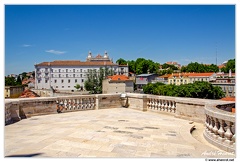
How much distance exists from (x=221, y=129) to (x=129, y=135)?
2.00 m

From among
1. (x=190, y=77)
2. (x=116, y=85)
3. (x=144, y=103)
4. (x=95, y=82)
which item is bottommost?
(x=144, y=103)

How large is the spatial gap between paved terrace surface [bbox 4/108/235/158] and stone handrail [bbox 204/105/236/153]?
0.48ft

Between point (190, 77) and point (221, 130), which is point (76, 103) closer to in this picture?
point (221, 130)

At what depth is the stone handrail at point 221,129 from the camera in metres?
4.05

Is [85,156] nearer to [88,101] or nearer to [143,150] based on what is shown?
[143,150]

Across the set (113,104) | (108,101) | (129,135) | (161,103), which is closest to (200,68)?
(113,104)

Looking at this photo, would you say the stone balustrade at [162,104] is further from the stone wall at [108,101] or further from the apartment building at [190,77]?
the apartment building at [190,77]

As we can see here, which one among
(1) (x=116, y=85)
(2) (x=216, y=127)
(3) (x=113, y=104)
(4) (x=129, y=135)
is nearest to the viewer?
(2) (x=216, y=127)

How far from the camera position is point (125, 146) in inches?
172

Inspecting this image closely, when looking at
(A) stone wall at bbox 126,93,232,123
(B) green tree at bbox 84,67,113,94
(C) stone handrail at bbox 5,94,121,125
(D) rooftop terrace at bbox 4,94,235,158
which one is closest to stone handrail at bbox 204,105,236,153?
(D) rooftop terrace at bbox 4,94,235,158

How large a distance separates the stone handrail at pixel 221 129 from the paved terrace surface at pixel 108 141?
0.15 metres

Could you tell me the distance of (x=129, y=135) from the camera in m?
5.20

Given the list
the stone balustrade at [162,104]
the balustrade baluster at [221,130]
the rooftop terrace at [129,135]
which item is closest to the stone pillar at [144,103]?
the stone balustrade at [162,104]

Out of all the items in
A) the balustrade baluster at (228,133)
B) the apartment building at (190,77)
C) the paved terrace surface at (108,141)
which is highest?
the apartment building at (190,77)
